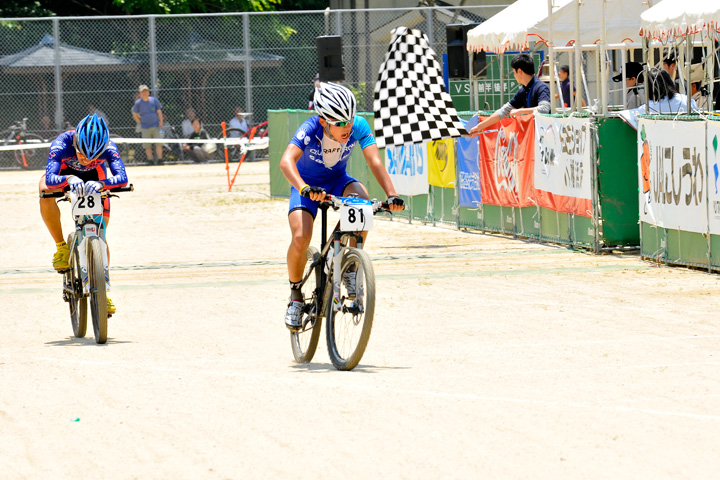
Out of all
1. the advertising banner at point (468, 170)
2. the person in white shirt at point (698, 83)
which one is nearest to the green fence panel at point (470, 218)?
the advertising banner at point (468, 170)

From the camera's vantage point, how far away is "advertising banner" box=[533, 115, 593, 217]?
1271cm

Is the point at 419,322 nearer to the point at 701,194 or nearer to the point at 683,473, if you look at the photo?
the point at 701,194

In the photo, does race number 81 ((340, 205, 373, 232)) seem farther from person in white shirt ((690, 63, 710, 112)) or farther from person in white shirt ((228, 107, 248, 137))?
person in white shirt ((228, 107, 248, 137))

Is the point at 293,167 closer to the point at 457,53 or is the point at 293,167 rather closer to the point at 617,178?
the point at 617,178

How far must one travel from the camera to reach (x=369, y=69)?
31266 millimetres

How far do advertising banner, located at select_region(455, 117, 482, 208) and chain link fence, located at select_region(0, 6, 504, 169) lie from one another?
583 inches

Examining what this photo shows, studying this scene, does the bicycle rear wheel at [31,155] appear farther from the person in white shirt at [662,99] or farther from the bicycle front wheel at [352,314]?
the bicycle front wheel at [352,314]

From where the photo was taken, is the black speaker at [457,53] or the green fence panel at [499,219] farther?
the black speaker at [457,53]

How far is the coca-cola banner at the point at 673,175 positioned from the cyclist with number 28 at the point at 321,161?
14.5 feet

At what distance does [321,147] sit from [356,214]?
73 centimetres

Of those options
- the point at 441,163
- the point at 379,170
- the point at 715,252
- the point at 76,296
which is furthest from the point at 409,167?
the point at 379,170

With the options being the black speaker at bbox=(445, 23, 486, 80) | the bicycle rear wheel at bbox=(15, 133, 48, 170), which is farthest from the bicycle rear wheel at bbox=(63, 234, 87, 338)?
the bicycle rear wheel at bbox=(15, 133, 48, 170)

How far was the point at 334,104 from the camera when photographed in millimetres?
6988

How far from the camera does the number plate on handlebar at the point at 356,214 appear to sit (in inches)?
265
